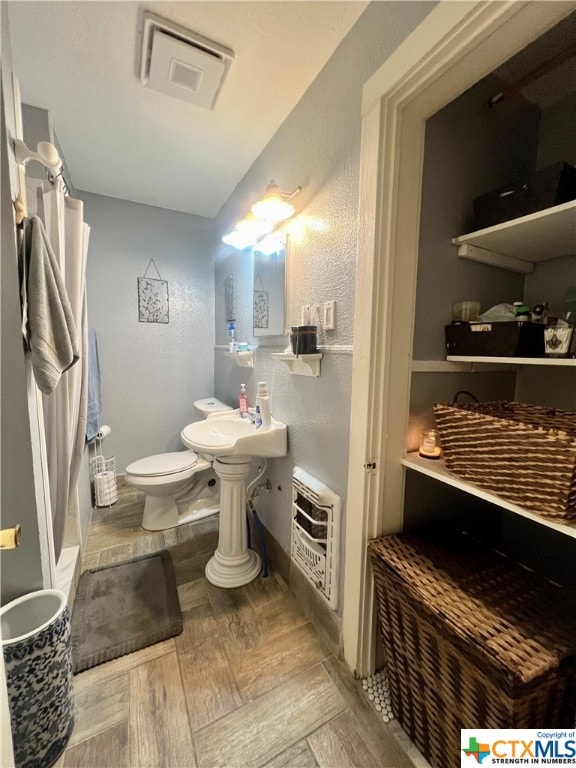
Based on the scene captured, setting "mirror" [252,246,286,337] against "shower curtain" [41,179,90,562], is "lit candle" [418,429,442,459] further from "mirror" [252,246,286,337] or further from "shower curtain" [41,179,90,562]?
"shower curtain" [41,179,90,562]

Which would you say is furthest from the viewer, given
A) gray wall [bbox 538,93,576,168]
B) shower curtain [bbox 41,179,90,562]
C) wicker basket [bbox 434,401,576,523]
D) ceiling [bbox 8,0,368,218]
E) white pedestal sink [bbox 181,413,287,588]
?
white pedestal sink [bbox 181,413,287,588]

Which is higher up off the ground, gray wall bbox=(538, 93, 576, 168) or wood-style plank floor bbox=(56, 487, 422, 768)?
gray wall bbox=(538, 93, 576, 168)

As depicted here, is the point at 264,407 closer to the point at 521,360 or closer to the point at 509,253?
the point at 521,360

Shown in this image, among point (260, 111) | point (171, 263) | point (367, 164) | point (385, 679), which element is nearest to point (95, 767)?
point (385, 679)

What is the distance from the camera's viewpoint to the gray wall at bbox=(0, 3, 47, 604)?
2.88ft

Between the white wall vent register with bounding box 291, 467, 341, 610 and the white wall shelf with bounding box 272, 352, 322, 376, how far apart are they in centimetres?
47

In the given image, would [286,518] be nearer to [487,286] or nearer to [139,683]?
[139,683]

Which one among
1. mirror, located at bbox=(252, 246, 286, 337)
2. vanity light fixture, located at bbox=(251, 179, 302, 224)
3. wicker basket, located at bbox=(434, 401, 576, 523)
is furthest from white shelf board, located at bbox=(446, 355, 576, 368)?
vanity light fixture, located at bbox=(251, 179, 302, 224)

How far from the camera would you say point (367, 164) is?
0.98 metres

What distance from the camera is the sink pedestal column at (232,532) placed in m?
1.59

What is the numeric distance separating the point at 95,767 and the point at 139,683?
0.23 meters

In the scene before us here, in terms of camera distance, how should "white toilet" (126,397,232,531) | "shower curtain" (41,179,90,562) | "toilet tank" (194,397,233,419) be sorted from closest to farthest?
"shower curtain" (41,179,90,562)
"white toilet" (126,397,232,531)
"toilet tank" (194,397,233,419)

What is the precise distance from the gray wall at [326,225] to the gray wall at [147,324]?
1.17 meters

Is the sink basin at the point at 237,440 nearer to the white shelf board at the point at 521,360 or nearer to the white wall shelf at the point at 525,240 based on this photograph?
the white shelf board at the point at 521,360
